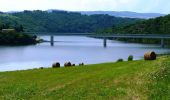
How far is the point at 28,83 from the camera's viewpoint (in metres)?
40.1

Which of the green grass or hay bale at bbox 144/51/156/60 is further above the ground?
hay bale at bbox 144/51/156/60

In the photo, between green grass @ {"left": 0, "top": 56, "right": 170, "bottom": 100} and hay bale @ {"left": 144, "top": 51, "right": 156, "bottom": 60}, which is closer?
green grass @ {"left": 0, "top": 56, "right": 170, "bottom": 100}

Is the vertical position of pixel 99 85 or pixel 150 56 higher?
pixel 150 56

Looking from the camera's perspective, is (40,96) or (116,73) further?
(116,73)

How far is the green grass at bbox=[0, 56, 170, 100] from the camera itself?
107 ft

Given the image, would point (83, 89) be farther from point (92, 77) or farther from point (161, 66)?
point (161, 66)

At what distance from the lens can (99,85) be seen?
116ft

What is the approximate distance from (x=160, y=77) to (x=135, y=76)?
2.23m

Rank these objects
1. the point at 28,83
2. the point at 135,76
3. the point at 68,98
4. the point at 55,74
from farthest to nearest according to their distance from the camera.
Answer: the point at 55,74, the point at 28,83, the point at 135,76, the point at 68,98

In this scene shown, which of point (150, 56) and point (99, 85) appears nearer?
point (99, 85)

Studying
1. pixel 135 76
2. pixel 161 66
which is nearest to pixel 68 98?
pixel 135 76

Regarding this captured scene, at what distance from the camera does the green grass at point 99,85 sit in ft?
107

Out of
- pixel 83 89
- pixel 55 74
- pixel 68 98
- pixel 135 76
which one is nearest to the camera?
pixel 68 98

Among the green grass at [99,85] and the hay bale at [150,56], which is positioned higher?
the hay bale at [150,56]
